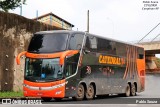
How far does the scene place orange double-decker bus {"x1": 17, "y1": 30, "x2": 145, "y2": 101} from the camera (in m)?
20.2

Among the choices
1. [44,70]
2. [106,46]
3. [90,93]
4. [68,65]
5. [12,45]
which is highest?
[12,45]

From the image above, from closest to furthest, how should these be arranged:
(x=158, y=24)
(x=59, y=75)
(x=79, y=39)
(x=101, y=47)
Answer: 1. (x=59, y=75)
2. (x=79, y=39)
3. (x=101, y=47)
4. (x=158, y=24)

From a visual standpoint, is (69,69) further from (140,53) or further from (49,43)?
(140,53)

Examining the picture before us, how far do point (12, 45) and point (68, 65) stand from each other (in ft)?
25.3

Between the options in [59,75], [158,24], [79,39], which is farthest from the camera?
[158,24]

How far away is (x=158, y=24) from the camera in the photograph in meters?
76.0

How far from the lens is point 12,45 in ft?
89.0

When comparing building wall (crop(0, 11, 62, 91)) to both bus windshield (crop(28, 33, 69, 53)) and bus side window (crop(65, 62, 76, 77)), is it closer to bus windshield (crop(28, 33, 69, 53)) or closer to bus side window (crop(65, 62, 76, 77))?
bus windshield (crop(28, 33, 69, 53))

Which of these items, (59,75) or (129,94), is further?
(129,94)

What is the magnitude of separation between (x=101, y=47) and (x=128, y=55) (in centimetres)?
438

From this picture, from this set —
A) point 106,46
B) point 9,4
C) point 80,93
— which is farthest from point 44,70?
point 9,4

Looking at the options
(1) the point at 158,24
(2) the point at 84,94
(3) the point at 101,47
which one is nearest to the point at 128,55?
(3) the point at 101,47

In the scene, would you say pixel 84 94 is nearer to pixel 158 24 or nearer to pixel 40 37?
pixel 40 37

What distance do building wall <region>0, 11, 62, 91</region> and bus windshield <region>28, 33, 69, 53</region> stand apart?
220 inches
